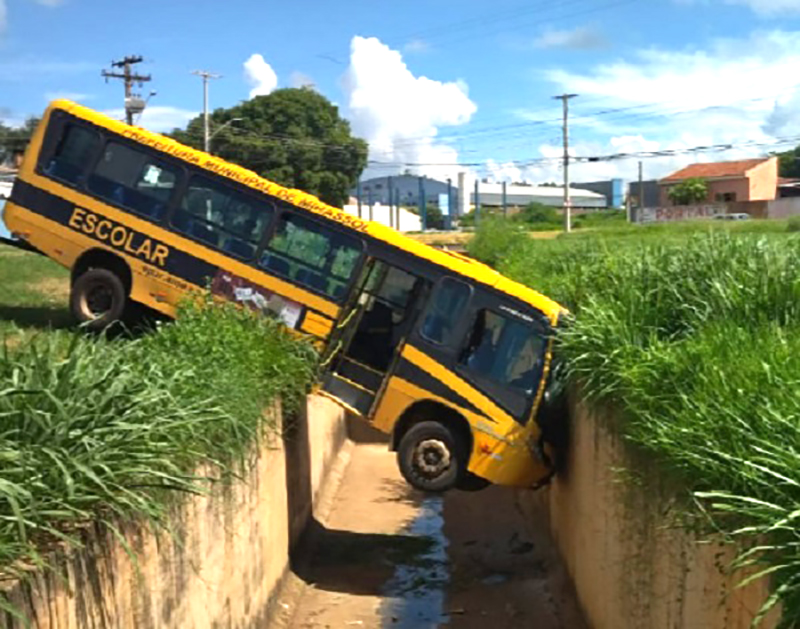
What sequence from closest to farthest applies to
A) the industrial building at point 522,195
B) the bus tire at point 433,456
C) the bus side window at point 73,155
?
the bus tire at point 433,456
the bus side window at point 73,155
the industrial building at point 522,195

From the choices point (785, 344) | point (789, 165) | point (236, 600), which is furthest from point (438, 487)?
point (789, 165)

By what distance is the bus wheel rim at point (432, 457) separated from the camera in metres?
10.8

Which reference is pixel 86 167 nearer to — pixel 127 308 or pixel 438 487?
pixel 127 308

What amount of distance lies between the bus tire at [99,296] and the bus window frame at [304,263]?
6.56 ft

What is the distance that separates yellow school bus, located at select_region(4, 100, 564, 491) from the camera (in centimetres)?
1076

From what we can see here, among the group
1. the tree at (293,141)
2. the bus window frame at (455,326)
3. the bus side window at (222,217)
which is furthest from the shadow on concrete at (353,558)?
the tree at (293,141)

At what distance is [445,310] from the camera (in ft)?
36.1

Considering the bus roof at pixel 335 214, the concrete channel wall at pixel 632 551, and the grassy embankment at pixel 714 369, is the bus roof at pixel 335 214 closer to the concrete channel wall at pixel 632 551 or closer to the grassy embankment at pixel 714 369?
the grassy embankment at pixel 714 369

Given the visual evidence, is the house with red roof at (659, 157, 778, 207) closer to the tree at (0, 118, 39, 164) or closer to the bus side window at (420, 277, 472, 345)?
the tree at (0, 118, 39, 164)

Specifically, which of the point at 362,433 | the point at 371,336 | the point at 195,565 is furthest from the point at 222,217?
the point at 362,433

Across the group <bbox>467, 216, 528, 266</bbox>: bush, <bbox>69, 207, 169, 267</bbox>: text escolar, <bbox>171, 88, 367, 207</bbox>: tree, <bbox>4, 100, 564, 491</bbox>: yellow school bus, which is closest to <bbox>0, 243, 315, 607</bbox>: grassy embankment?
<bbox>4, 100, 564, 491</bbox>: yellow school bus

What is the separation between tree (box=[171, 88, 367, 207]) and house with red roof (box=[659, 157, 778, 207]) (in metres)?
34.5

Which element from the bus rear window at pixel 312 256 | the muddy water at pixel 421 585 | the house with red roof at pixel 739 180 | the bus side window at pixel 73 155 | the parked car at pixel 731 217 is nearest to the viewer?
the muddy water at pixel 421 585

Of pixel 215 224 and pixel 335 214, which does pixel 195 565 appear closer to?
pixel 335 214
